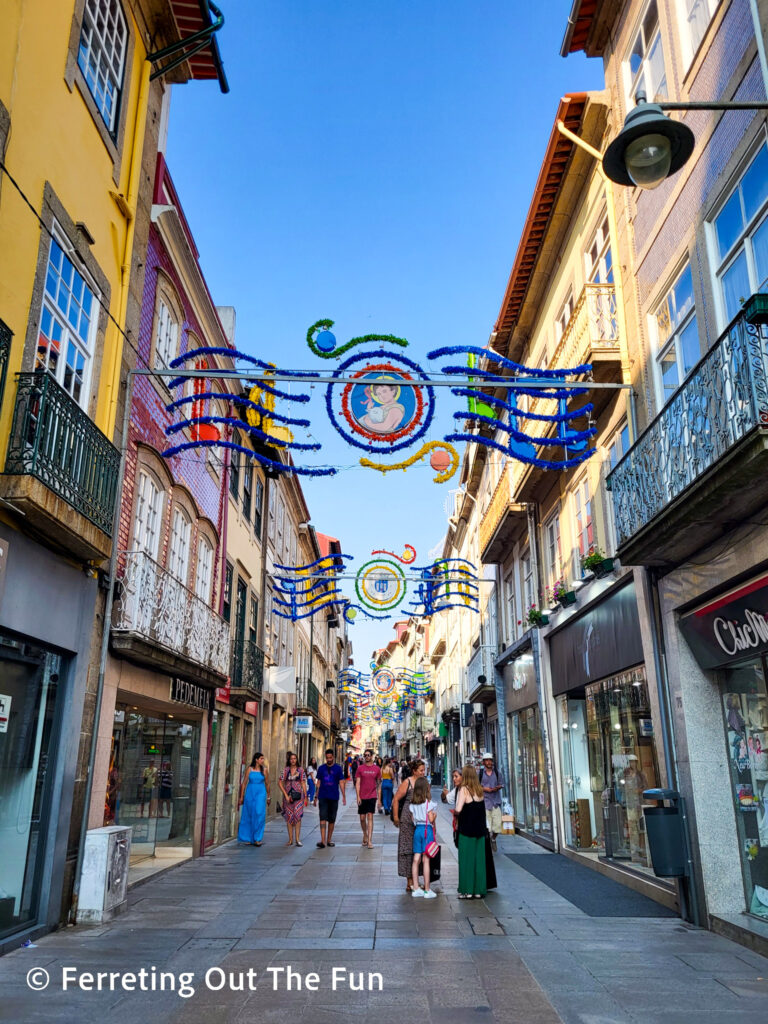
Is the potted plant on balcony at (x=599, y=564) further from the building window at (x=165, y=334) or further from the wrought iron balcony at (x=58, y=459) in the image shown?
the building window at (x=165, y=334)

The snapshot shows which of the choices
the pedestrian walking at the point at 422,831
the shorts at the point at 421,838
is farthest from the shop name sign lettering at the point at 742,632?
the shorts at the point at 421,838

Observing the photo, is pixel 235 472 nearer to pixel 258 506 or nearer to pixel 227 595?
pixel 227 595

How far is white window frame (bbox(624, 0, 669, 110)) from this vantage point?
1062cm

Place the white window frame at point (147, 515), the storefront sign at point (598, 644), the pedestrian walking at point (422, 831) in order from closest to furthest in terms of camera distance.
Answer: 1. the pedestrian walking at point (422, 831)
2. the storefront sign at point (598, 644)
3. the white window frame at point (147, 515)

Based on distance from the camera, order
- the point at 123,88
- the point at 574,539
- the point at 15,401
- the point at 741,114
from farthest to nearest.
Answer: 1. the point at 574,539
2. the point at 123,88
3. the point at 741,114
4. the point at 15,401

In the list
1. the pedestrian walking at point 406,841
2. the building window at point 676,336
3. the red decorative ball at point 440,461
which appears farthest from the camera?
the red decorative ball at point 440,461

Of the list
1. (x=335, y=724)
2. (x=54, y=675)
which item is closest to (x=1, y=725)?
(x=54, y=675)

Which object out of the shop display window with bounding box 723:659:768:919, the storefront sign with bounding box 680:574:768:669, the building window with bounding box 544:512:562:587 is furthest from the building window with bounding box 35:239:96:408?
the building window with bounding box 544:512:562:587

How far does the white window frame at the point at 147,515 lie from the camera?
38.3 ft

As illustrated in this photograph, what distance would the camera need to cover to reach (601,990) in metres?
6.11

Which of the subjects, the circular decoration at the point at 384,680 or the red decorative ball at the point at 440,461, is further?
the circular decoration at the point at 384,680

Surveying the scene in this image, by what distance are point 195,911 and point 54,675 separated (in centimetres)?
323

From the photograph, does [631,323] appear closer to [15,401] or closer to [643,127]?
[643,127]

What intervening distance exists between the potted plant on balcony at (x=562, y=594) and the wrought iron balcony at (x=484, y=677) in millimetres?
7635
